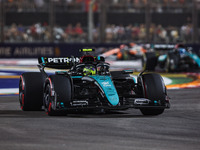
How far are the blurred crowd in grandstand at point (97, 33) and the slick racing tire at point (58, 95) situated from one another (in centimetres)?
1997

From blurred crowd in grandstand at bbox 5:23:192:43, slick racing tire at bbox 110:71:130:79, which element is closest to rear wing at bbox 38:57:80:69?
slick racing tire at bbox 110:71:130:79

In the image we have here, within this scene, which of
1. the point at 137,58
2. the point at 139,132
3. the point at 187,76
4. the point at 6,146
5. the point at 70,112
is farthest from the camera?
the point at 137,58

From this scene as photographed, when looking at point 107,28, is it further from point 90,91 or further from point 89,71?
point 90,91

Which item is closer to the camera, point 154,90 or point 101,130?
point 101,130

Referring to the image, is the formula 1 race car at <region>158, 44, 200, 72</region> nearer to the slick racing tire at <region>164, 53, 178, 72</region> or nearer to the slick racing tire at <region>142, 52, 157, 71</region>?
the slick racing tire at <region>164, 53, 178, 72</region>

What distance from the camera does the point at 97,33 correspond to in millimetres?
31125

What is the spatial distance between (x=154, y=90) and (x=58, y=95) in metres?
1.65

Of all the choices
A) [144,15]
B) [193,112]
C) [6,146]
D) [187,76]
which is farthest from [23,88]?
[144,15]

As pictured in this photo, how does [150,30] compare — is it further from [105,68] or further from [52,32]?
[105,68]

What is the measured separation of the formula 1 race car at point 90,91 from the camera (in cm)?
921

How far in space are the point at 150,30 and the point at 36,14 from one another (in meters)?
6.10

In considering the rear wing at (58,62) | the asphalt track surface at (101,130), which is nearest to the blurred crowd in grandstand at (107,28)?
the rear wing at (58,62)

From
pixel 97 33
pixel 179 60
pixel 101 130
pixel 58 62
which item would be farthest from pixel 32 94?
pixel 97 33

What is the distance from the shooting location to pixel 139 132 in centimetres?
781
